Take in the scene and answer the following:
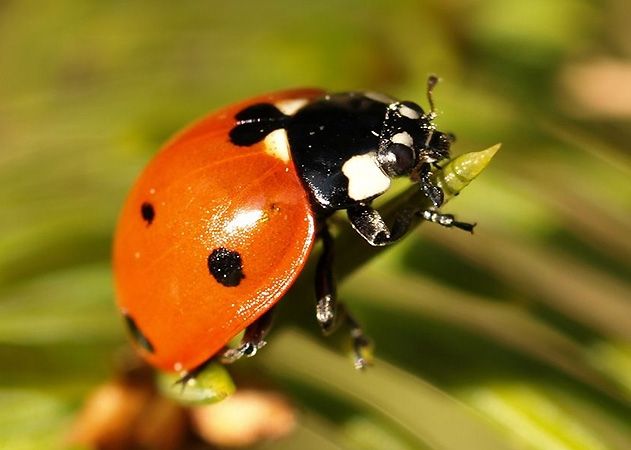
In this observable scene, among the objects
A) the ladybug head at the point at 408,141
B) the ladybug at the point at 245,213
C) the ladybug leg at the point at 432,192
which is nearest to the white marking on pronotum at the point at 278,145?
the ladybug at the point at 245,213

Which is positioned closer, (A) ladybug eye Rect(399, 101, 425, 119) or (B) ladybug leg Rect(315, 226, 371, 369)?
(B) ladybug leg Rect(315, 226, 371, 369)

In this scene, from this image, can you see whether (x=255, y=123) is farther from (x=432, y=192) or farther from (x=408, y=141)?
(x=432, y=192)

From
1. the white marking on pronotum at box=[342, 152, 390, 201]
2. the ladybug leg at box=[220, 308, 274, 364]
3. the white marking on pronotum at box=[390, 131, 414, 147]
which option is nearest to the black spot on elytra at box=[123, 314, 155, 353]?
the ladybug leg at box=[220, 308, 274, 364]

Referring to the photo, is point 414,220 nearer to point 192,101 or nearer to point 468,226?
point 468,226

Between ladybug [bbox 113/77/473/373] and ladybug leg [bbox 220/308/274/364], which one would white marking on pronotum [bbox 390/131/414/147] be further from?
ladybug leg [bbox 220/308/274/364]

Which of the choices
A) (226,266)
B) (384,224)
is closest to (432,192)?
(384,224)

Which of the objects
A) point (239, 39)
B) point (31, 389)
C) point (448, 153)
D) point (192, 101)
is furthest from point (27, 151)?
point (448, 153)
